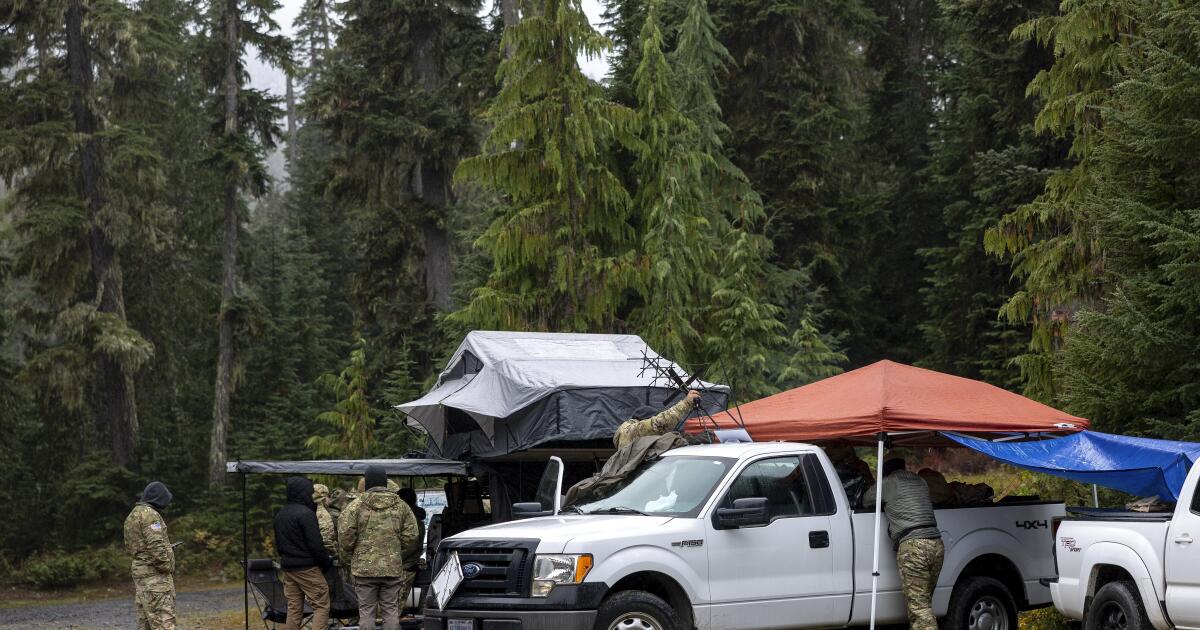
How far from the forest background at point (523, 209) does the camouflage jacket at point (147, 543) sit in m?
10.2

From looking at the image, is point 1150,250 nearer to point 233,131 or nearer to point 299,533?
point 299,533

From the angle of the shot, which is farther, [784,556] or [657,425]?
[657,425]

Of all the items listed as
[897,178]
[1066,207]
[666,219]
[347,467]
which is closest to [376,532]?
[347,467]

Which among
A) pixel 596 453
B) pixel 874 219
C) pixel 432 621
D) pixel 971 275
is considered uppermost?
pixel 874 219

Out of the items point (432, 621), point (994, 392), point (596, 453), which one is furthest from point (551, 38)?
point (432, 621)

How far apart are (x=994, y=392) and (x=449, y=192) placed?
1027 inches

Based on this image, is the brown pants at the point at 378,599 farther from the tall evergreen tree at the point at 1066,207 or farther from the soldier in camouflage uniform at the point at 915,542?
the tall evergreen tree at the point at 1066,207

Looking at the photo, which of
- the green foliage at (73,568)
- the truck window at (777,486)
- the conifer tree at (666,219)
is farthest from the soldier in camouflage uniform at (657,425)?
the green foliage at (73,568)

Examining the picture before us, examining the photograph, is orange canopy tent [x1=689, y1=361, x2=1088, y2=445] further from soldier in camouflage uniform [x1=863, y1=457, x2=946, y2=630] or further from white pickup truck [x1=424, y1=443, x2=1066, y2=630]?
white pickup truck [x1=424, y1=443, x2=1066, y2=630]

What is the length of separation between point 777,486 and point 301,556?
5130 millimetres

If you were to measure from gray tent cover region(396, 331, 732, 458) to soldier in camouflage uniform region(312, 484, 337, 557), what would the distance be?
1784mm

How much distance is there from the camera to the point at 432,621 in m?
10.4

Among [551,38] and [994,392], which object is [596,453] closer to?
[994,392]

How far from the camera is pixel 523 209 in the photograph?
76.3 ft
